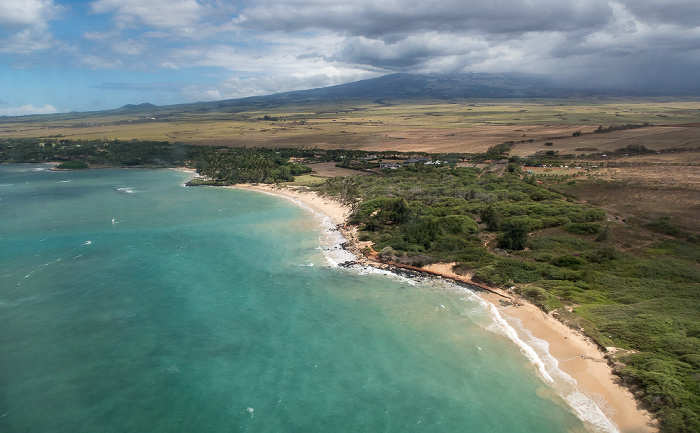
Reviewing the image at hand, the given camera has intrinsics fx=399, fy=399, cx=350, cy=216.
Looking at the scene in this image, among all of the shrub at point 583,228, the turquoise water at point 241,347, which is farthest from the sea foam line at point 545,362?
the shrub at point 583,228

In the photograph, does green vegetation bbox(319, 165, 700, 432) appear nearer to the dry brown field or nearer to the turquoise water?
the turquoise water

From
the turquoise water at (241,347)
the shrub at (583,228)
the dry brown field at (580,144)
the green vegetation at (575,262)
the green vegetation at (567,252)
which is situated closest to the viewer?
the turquoise water at (241,347)

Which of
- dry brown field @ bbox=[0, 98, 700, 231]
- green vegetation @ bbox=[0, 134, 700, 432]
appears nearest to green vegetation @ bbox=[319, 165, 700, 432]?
green vegetation @ bbox=[0, 134, 700, 432]

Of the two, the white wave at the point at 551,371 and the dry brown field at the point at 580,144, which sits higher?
the dry brown field at the point at 580,144

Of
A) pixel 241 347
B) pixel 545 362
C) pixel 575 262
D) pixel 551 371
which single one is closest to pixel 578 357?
pixel 545 362

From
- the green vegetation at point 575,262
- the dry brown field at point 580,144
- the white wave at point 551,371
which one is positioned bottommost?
the white wave at point 551,371

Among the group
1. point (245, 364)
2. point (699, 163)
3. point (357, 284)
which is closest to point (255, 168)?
point (357, 284)

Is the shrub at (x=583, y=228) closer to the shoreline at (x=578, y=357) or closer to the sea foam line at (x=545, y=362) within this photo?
the shoreline at (x=578, y=357)
